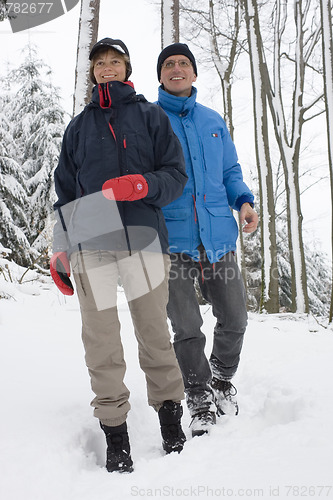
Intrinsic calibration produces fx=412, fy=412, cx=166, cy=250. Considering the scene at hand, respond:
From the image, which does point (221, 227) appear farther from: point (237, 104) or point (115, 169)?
point (237, 104)

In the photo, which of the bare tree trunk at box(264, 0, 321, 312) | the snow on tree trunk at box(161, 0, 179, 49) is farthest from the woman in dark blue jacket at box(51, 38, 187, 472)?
the bare tree trunk at box(264, 0, 321, 312)

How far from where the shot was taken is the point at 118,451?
1.98m

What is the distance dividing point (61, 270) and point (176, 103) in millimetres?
1344

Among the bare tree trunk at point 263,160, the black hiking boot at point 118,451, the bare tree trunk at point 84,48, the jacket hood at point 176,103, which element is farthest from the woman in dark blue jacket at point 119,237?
the bare tree trunk at point 263,160

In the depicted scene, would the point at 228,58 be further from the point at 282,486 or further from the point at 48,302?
the point at 282,486

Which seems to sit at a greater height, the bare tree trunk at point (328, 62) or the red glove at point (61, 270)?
the bare tree trunk at point (328, 62)

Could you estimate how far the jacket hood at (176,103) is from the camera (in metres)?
2.72

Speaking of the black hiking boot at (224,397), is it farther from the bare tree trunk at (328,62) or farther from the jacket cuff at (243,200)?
the bare tree trunk at (328,62)

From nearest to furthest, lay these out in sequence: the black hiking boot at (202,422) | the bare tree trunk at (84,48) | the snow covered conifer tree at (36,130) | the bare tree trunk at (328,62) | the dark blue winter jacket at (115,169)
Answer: the dark blue winter jacket at (115,169) → the black hiking boot at (202,422) → the bare tree trunk at (84,48) → the bare tree trunk at (328,62) → the snow covered conifer tree at (36,130)

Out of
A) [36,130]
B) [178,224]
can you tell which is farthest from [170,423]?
[36,130]

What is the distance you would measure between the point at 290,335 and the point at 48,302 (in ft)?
10.6

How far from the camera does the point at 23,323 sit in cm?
402

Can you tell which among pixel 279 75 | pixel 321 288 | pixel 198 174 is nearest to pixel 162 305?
pixel 198 174

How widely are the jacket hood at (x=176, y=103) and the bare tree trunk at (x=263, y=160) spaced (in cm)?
640
